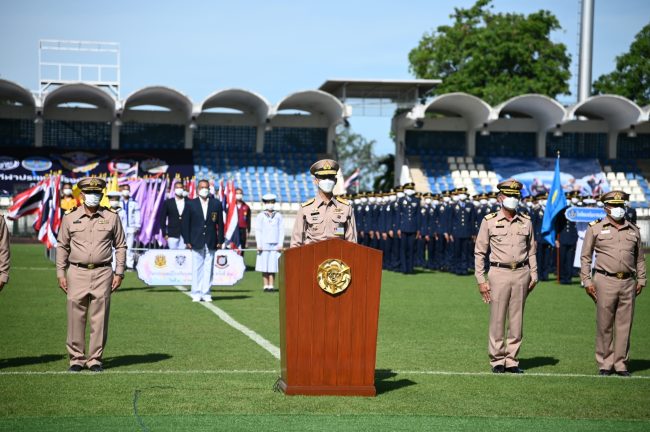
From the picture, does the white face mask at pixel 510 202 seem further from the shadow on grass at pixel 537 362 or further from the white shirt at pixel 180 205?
the white shirt at pixel 180 205

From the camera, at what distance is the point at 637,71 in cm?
6050

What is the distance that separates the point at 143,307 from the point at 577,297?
27.5 ft

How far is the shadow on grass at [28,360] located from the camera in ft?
34.3

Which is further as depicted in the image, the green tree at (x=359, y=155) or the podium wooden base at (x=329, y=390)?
the green tree at (x=359, y=155)

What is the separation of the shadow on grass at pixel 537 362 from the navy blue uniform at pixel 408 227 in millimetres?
15310

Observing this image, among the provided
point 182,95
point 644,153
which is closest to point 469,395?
point 182,95

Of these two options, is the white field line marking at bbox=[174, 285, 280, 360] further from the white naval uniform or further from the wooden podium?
the white naval uniform

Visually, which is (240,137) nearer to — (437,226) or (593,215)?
(437,226)

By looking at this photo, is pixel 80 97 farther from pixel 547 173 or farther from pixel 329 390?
pixel 329 390

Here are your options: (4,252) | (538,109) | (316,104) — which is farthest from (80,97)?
(4,252)

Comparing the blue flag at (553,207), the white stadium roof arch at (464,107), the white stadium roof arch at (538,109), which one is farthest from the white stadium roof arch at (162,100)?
the blue flag at (553,207)

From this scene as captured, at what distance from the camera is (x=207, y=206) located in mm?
18203

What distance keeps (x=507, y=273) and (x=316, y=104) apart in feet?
130

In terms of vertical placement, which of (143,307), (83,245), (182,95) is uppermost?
(182,95)
